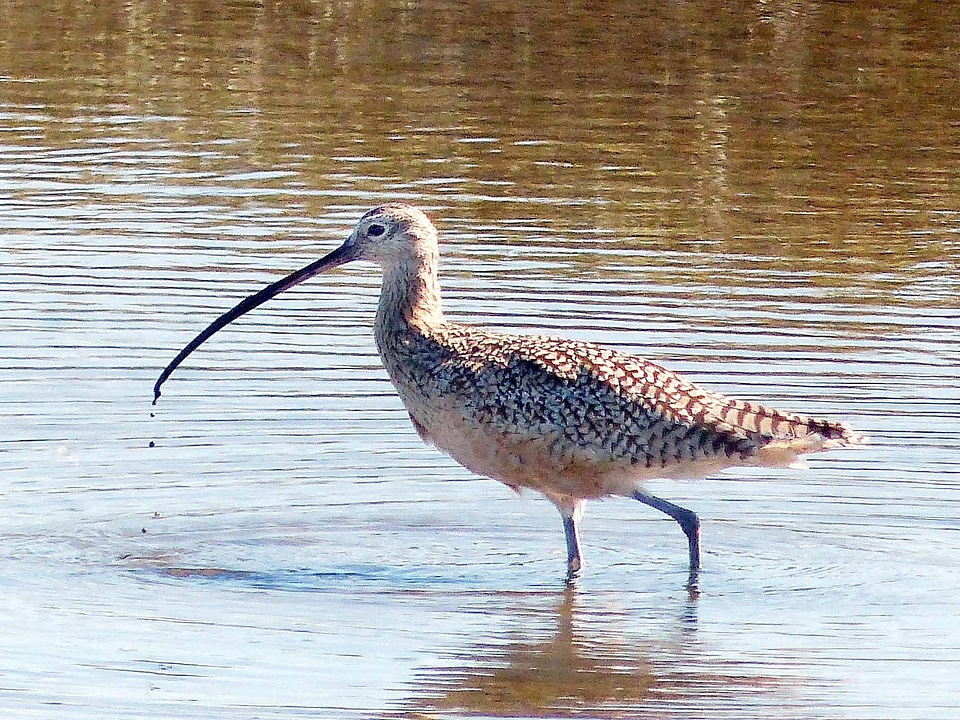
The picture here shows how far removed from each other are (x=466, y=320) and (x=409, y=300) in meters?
2.89

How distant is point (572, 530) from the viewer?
28.7 ft

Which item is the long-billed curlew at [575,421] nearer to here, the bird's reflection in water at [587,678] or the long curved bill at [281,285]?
the long curved bill at [281,285]

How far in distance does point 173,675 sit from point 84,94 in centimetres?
1214

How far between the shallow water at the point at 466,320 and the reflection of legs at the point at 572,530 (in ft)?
0.51

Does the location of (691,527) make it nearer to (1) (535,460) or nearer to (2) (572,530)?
(2) (572,530)

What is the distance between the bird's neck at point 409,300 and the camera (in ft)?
29.3

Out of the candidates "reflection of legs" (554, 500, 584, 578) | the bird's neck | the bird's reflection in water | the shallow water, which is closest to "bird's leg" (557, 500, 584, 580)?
"reflection of legs" (554, 500, 584, 578)

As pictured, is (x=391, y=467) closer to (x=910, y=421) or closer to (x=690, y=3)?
(x=910, y=421)

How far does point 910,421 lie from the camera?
33.6 ft

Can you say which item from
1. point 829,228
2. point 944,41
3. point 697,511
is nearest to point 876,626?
point 697,511

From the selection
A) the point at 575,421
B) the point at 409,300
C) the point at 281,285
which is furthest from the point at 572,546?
the point at 281,285

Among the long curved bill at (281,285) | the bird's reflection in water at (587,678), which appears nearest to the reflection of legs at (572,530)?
the bird's reflection in water at (587,678)

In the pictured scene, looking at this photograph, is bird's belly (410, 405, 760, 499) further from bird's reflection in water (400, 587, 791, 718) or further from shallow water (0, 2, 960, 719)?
bird's reflection in water (400, 587, 791, 718)

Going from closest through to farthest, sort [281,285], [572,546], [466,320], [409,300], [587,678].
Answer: [587,678]
[572,546]
[409,300]
[281,285]
[466,320]
